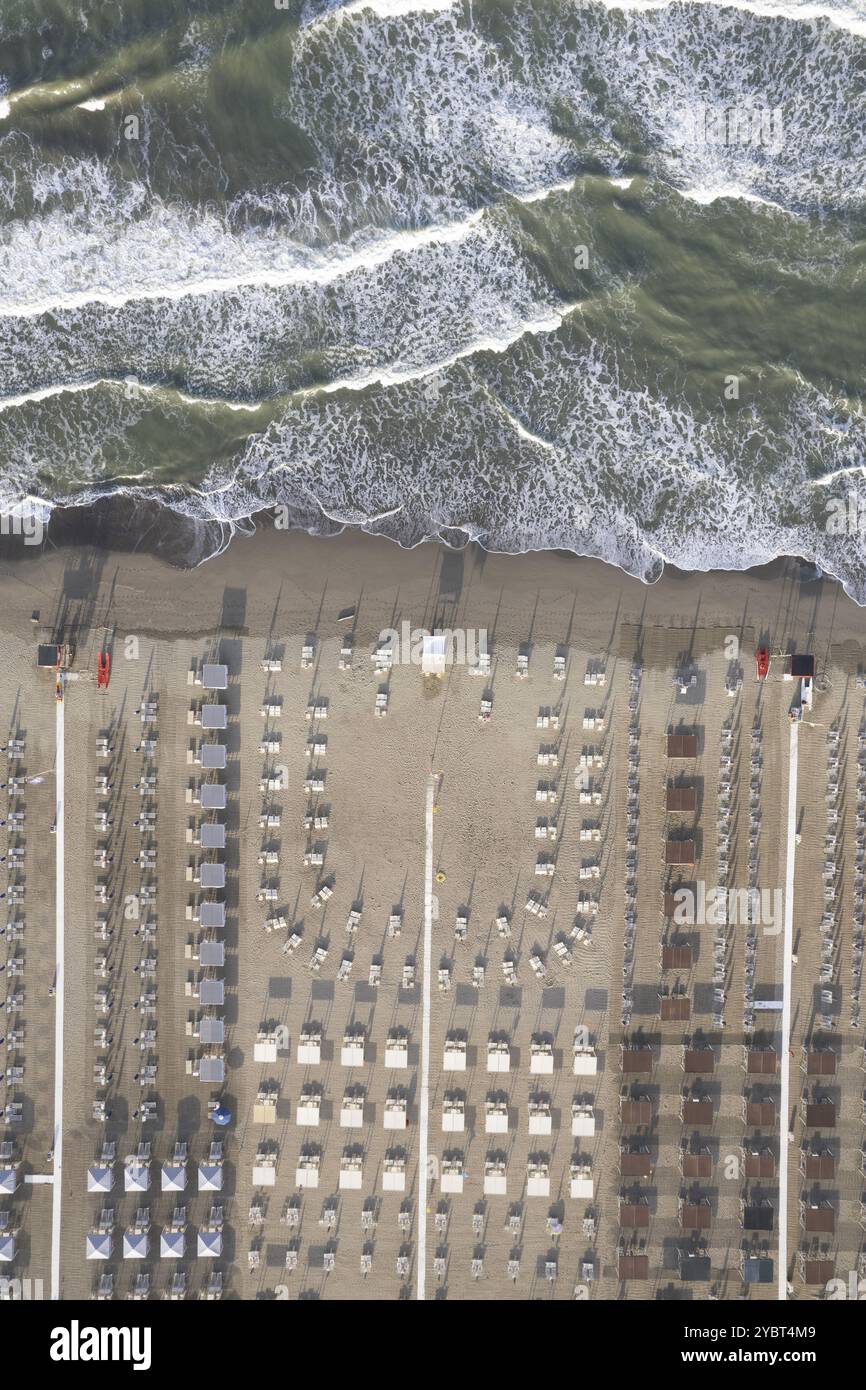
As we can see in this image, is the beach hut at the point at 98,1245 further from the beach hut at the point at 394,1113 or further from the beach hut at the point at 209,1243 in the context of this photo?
the beach hut at the point at 394,1113

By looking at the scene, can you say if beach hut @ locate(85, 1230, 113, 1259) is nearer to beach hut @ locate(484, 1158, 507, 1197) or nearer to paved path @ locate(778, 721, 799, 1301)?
beach hut @ locate(484, 1158, 507, 1197)

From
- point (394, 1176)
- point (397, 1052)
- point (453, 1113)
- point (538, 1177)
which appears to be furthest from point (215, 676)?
point (538, 1177)

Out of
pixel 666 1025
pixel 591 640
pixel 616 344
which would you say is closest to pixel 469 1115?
pixel 666 1025

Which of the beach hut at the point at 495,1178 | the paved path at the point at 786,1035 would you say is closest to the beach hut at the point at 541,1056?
the beach hut at the point at 495,1178

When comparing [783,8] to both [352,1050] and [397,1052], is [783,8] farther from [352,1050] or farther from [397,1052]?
[352,1050]

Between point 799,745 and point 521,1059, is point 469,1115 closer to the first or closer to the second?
point 521,1059

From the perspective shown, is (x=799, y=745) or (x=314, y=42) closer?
(x=314, y=42)

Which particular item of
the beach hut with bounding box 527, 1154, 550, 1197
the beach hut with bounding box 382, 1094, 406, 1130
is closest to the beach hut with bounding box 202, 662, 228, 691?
the beach hut with bounding box 382, 1094, 406, 1130
